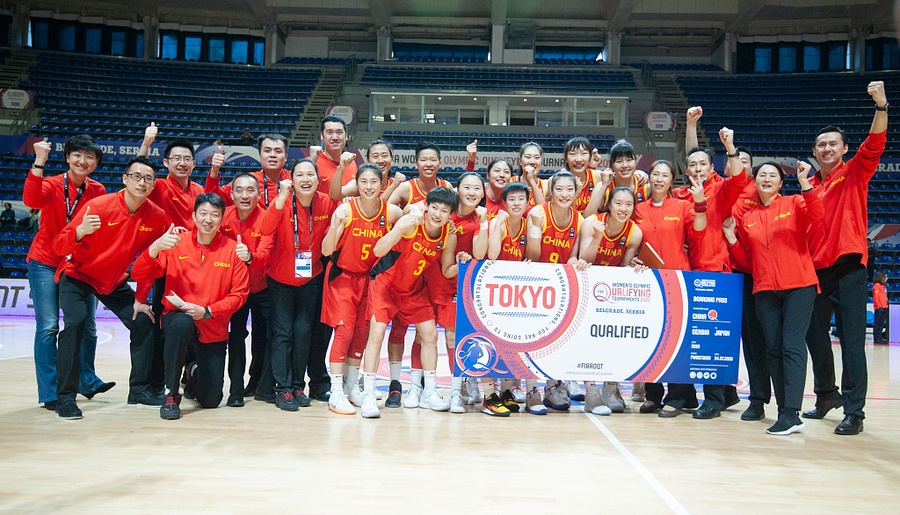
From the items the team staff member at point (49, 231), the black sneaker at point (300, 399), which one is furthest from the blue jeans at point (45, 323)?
the black sneaker at point (300, 399)

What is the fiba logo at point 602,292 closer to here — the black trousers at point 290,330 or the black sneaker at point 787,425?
the black sneaker at point 787,425

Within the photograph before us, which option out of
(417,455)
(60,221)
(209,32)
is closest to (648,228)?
(417,455)

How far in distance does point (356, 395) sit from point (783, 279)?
3.20 m

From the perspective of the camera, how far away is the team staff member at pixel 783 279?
4.56 meters

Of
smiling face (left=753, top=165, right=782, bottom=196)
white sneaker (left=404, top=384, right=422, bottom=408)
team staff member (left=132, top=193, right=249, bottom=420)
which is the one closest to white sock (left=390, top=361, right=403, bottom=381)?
white sneaker (left=404, top=384, right=422, bottom=408)

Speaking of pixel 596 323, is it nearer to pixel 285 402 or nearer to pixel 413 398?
pixel 413 398

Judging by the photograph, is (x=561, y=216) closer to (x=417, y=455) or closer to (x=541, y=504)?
(x=417, y=455)

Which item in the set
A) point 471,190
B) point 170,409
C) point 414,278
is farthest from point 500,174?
point 170,409

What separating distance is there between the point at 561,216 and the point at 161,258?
2972 mm

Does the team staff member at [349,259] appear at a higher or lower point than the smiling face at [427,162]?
lower

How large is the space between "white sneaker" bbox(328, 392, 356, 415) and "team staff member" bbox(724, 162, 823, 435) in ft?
9.41

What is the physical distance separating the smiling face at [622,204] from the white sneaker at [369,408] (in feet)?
7.32

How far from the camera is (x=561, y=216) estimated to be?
510cm

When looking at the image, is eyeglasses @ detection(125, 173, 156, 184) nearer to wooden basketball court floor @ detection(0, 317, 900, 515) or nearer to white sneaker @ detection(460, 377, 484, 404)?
wooden basketball court floor @ detection(0, 317, 900, 515)
